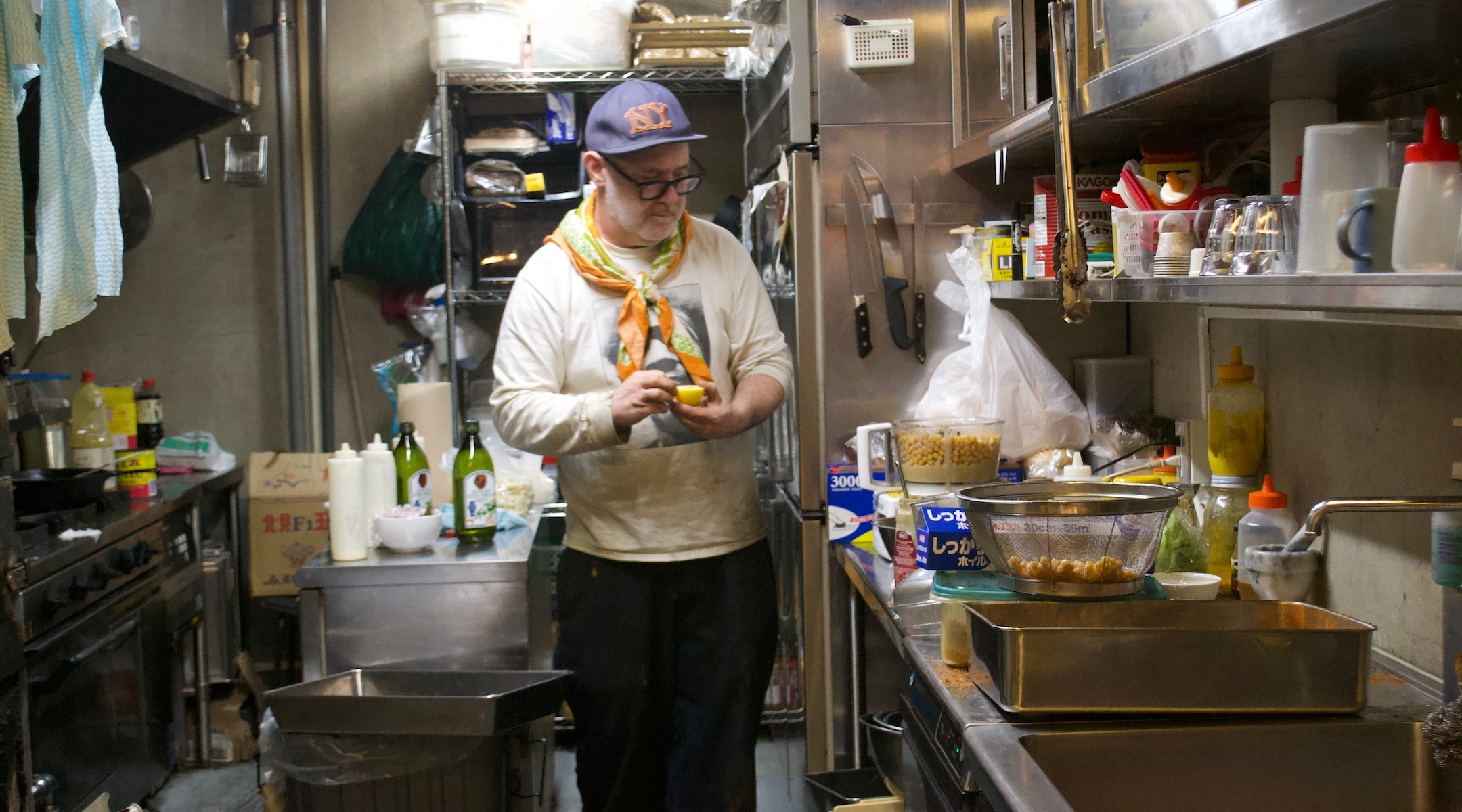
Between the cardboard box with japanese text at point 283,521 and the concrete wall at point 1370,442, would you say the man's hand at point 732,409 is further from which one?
the cardboard box with japanese text at point 283,521

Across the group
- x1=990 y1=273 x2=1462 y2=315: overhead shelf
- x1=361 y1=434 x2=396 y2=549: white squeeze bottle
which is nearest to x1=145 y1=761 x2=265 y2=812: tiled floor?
x1=361 y1=434 x2=396 y2=549: white squeeze bottle

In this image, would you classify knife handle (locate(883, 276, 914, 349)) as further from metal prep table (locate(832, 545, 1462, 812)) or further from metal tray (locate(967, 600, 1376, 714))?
metal tray (locate(967, 600, 1376, 714))

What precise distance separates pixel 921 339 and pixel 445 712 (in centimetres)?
137

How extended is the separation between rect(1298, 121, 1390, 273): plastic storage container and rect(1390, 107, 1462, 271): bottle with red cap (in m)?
0.12

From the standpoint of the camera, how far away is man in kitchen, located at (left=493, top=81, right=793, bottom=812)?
2.54 m

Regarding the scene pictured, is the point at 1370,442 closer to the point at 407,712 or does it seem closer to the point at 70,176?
the point at 407,712

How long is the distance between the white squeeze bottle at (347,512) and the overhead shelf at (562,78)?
68.3 inches

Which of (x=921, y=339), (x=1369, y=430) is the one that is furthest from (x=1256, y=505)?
(x=921, y=339)

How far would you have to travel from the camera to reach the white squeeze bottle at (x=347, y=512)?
2715mm

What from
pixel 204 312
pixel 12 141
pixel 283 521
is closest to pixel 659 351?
pixel 12 141

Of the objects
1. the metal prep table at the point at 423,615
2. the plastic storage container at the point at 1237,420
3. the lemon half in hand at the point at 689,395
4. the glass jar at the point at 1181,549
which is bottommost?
the metal prep table at the point at 423,615

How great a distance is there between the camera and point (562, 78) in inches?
158

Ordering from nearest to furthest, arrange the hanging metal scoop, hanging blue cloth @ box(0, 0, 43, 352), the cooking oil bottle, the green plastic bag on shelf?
the hanging metal scoop
hanging blue cloth @ box(0, 0, 43, 352)
the cooking oil bottle
the green plastic bag on shelf

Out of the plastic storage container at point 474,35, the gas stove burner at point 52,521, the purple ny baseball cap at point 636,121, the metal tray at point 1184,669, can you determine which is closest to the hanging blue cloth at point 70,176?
the gas stove burner at point 52,521
